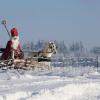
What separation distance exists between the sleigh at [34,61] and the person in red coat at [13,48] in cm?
45

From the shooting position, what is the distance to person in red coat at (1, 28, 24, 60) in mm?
22734

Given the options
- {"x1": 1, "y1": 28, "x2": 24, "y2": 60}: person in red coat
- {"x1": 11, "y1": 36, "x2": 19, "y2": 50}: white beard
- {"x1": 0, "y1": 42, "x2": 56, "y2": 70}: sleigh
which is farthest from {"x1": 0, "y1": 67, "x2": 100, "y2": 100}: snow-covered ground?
{"x1": 11, "y1": 36, "x2": 19, "y2": 50}: white beard

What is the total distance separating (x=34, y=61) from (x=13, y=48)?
1179mm

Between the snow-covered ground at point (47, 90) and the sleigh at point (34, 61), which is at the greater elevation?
the sleigh at point (34, 61)

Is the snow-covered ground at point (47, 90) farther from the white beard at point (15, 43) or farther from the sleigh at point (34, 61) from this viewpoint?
the white beard at point (15, 43)

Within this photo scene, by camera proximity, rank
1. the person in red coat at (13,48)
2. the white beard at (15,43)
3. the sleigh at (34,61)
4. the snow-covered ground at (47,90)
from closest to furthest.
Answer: the snow-covered ground at (47,90), the sleigh at (34,61), the person in red coat at (13,48), the white beard at (15,43)

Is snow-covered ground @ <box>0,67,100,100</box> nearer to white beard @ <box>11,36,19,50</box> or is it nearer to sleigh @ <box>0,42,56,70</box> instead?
sleigh @ <box>0,42,56,70</box>

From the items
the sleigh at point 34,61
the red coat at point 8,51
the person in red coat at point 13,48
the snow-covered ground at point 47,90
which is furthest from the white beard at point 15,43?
the snow-covered ground at point 47,90

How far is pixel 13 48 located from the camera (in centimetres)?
2278

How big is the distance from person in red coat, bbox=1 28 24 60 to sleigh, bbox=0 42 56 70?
45 cm

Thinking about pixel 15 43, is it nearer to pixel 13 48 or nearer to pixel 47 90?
pixel 13 48

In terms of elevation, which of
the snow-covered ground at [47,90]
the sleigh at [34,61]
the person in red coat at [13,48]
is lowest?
the snow-covered ground at [47,90]

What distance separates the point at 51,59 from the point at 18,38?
76.3 inches

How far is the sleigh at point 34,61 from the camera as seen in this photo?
2168cm
